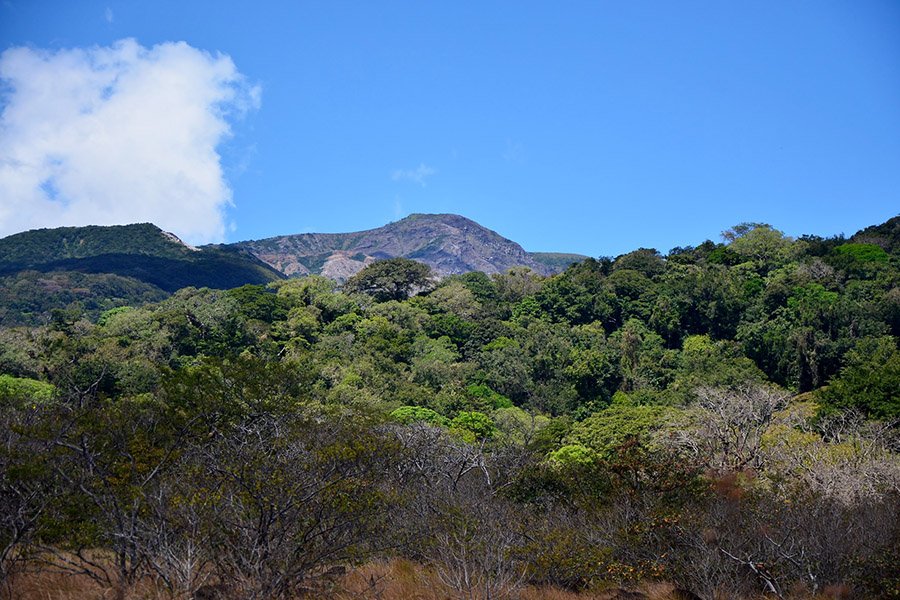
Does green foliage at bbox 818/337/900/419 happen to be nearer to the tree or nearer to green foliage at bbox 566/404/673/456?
green foliage at bbox 566/404/673/456

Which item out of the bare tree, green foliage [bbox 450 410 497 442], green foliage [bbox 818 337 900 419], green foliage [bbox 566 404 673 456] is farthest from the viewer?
green foliage [bbox 450 410 497 442]

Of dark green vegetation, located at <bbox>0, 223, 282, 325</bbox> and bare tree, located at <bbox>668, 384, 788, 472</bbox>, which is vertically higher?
dark green vegetation, located at <bbox>0, 223, 282, 325</bbox>

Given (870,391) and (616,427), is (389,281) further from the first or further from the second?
(870,391)

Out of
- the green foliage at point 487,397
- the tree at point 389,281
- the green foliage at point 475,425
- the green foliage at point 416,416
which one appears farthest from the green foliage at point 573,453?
the tree at point 389,281

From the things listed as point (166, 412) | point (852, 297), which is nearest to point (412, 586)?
point (166, 412)

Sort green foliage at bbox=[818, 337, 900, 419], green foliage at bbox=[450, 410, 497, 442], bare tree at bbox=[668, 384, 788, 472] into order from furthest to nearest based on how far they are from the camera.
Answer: green foliage at bbox=[450, 410, 497, 442]
green foliage at bbox=[818, 337, 900, 419]
bare tree at bbox=[668, 384, 788, 472]

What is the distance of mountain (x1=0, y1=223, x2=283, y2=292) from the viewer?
345ft

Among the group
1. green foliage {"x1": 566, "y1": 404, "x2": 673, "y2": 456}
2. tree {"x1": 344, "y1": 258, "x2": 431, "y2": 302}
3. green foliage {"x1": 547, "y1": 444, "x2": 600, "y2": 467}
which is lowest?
green foliage {"x1": 547, "y1": 444, "x2": 600, "y2": 467}

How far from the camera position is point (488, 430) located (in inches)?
1200

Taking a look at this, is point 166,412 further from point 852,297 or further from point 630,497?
point 852,297

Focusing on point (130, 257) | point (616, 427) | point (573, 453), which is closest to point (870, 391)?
point (616, 427)

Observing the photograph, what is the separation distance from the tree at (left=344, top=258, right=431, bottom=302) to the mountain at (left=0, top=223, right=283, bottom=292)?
177ft

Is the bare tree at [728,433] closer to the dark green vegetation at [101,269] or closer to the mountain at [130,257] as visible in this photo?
the dark green vegetation at [101,269]

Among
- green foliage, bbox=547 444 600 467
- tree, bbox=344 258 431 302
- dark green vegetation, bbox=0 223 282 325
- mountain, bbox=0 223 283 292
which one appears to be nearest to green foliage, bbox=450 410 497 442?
green foliage, bbox=547 444 600 467
